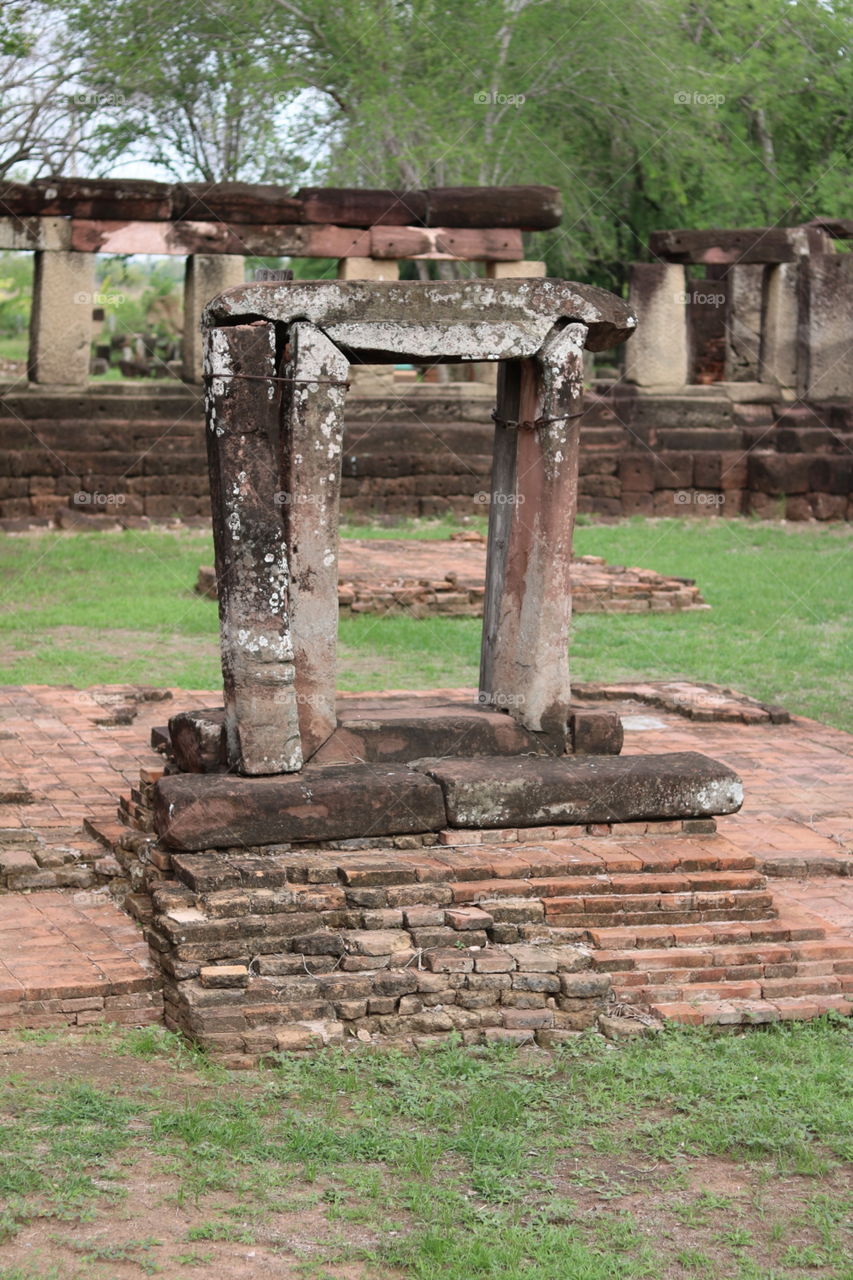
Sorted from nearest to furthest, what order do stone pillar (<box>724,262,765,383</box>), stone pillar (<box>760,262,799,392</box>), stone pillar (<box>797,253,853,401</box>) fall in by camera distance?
stone pillar (<box>797,253,853,401</box>)
stone pillar (<box>760,262,799,392</box>)
stone pillar (<box>724,262,765,383</box>)

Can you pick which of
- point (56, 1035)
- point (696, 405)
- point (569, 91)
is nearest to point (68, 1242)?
point (56, 1035)

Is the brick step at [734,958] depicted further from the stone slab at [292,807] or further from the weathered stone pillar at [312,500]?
the weathered stone pillar at [312,500]

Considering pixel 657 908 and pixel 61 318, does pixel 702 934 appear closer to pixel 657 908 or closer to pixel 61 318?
pixel 657 908

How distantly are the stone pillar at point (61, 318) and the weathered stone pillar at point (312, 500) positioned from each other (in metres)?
11.2

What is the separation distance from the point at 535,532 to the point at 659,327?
1316cm

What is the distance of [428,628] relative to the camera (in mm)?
13086

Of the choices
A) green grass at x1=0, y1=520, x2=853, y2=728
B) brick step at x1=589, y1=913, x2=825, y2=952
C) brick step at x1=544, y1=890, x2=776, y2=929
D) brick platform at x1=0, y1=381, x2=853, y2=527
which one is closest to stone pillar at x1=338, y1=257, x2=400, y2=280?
brick platform at x1=0, y1=381, x2=853, y2=527

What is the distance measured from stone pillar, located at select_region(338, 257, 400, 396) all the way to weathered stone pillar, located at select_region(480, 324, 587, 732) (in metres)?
10.7

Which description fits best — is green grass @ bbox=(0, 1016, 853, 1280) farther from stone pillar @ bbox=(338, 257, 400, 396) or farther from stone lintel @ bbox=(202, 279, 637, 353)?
stone pillar @ bbox=(338, 257, 400, 396)

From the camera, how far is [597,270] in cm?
2852

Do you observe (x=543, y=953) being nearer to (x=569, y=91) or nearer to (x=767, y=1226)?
(x=767, y=1226)

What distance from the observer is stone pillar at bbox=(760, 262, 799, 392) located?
20.3 m

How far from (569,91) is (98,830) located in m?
19.7

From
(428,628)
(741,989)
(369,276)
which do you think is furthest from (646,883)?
(369,276)
